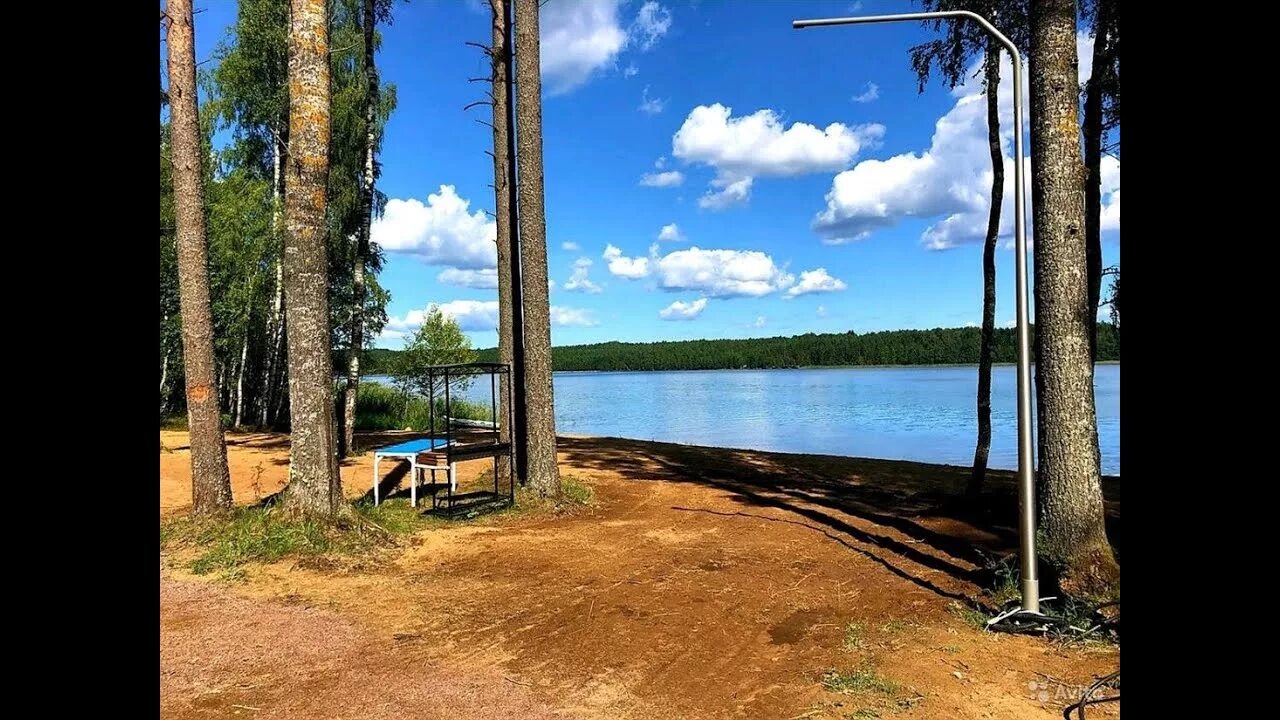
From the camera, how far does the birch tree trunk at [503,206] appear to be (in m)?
9.37

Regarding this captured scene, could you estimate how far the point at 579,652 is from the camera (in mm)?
3990

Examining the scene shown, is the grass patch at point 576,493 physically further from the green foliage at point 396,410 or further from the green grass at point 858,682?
the green foliage at point 396,410

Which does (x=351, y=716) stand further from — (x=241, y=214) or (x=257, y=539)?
(x=241, y=214)

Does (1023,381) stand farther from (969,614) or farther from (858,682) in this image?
(858,682)

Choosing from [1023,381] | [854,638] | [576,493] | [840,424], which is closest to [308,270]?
[576,493]

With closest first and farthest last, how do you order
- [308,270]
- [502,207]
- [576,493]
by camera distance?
[308,270] < [576,493] < [502,207]

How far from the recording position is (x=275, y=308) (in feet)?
56.9

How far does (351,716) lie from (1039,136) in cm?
545

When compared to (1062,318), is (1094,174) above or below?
above

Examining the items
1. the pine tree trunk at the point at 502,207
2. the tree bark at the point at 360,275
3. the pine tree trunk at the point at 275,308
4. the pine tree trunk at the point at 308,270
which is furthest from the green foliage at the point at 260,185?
the pine tree trunk at the point at 308,270

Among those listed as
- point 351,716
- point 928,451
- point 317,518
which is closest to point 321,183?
point 317,518

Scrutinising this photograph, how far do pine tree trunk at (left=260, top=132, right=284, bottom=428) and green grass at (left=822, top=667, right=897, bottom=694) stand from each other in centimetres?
1563

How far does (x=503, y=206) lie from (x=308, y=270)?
13.1ft
